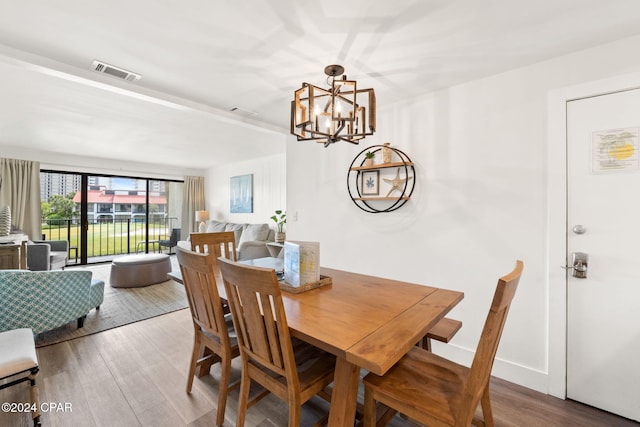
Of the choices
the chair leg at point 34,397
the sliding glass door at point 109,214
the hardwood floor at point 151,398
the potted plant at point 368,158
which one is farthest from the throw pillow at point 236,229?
the chair leg at point 34,397

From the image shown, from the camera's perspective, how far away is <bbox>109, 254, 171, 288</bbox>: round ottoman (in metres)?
4.17

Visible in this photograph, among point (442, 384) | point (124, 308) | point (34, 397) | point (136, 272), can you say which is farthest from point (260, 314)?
point (136, 272)

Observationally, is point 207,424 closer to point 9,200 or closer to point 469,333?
point 469,333

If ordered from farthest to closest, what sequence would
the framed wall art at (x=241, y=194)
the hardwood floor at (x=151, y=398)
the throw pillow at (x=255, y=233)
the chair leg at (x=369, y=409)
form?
the framed wall art at (x=241, y=194) → the throw pillow at (x=255, y=233) → the hardwood floor at (x=151, y=398) → the chair leg at (x=369, y=409)

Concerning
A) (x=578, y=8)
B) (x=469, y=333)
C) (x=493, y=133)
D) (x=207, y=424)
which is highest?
(x=578, y=8)

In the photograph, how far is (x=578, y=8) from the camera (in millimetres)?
1443

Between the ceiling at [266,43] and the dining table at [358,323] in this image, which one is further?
the ceiling at [266,43]

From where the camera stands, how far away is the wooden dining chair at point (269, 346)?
1.16 m

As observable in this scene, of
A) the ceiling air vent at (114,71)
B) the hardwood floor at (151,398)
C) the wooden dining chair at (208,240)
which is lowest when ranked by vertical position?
the hardwood floor at (151,398)

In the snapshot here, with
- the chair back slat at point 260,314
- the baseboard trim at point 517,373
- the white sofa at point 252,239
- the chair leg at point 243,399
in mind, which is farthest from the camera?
the white sofa at point 252,239

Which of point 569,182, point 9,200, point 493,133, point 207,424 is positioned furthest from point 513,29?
point 9,200

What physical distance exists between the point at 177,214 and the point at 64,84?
16.9 ft

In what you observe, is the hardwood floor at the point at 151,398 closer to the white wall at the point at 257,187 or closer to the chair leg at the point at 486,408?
the chair leg at the point at 486,408

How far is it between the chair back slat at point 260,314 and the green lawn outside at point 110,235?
21.2 feet
